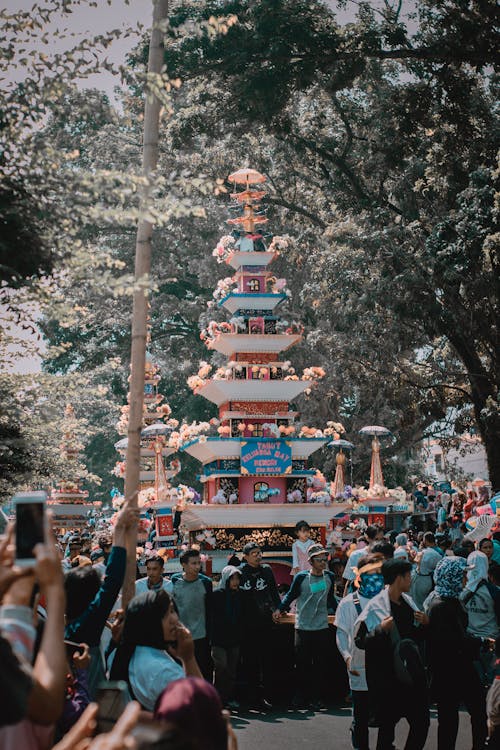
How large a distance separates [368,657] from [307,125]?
2666 centimetres

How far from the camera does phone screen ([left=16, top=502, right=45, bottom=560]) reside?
11.4ft

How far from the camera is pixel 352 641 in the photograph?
29.8 feet

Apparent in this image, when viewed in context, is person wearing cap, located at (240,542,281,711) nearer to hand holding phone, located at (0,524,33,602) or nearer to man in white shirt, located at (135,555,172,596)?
man in white shirt, located at (135,555,172,596)

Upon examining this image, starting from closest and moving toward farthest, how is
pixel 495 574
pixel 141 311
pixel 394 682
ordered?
pixel 141 311 < pixel 394 682 < pixel 495 574

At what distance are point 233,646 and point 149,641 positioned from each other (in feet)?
22.2

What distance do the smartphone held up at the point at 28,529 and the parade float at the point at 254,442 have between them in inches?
620

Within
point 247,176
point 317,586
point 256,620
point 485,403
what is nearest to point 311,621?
point 317,586

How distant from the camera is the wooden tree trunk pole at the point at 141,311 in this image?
667 cm

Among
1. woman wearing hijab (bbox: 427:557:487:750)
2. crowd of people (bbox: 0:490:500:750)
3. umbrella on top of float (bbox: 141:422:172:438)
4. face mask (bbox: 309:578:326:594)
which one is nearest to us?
crowd of people (bbox: 0:490:500:750)

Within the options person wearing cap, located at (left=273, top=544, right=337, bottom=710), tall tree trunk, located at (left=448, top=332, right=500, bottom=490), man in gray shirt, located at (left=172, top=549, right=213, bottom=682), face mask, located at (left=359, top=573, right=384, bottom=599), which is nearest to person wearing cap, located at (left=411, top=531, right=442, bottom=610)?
person wearing cap, located at (left=273, top=544, right=337, bottom=710)

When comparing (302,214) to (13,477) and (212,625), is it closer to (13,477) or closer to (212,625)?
(13,477)

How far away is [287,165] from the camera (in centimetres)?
3462

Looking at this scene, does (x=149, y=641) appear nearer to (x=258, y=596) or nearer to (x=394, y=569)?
(x=394, y=569)

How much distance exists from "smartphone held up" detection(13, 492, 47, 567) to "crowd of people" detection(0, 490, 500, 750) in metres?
0.04
